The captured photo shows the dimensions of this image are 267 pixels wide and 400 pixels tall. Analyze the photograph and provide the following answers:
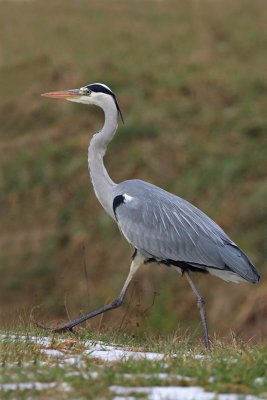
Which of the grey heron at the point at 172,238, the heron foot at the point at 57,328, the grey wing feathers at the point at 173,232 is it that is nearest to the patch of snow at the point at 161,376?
the heron foot at the point at 57,328

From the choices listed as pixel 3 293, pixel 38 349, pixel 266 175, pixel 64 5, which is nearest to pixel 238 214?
pixel 266 175

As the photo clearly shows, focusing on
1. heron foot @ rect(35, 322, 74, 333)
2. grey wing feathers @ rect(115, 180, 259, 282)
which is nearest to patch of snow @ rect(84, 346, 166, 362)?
heron foot @ rect(35, 322, 74, 333)

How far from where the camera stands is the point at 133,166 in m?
17.6

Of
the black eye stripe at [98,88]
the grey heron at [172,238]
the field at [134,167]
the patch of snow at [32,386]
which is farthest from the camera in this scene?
the field at [134,167]

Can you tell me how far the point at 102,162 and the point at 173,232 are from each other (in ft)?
3.55

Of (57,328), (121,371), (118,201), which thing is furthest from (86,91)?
(121,371)

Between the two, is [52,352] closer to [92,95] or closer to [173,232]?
[173,232]

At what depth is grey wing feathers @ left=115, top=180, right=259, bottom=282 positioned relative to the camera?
27.2 ft

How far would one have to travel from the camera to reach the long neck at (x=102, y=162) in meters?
9.06

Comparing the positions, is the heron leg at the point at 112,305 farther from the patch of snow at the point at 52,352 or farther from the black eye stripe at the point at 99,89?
the black eye stripe at the point at 99,89

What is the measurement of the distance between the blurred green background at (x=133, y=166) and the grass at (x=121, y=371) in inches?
178

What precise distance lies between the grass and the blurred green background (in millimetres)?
4518

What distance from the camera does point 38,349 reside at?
637 centimetres

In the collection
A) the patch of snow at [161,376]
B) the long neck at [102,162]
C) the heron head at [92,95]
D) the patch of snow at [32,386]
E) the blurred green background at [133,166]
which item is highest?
Result: the heron head at [92,95]
